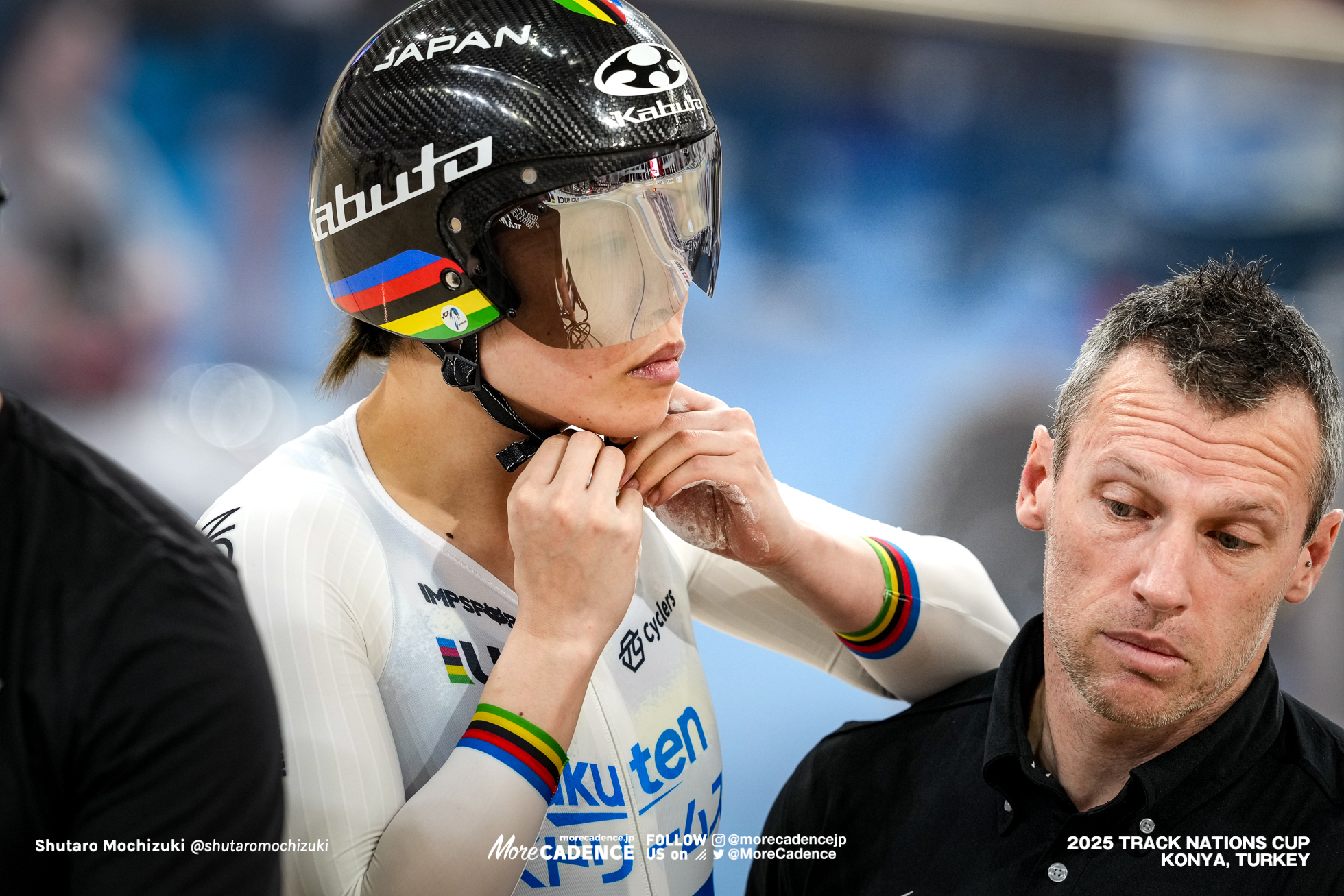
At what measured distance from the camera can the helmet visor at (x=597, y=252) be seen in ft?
5.63

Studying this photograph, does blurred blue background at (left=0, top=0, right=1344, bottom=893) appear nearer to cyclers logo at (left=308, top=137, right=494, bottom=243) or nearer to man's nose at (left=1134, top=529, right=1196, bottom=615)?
man's nose at (left=1134, top=529, right=1196, bottom=615)

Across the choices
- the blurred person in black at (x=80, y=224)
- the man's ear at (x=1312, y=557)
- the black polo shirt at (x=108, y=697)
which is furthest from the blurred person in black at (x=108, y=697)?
the blurred person in black at (x=80, y=224)

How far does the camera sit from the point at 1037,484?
6.67 feet

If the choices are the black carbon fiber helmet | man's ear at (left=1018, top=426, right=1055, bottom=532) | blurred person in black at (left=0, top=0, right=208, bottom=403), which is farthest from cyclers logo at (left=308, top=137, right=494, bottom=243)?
blurred person in black at (left=0, top=0, right=208, bottom=403)

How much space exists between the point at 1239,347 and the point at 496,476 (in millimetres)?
1192

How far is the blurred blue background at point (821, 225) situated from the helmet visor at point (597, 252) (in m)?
2.20

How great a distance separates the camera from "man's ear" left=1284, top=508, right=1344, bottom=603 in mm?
1777

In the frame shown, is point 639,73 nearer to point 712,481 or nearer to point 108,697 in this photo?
point 712,481

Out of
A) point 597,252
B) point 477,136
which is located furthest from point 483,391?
point 477,136

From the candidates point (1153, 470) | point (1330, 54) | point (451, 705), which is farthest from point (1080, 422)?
point (1330, 54)

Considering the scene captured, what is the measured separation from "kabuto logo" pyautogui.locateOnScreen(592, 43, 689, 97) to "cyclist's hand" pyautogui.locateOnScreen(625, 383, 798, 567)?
512mm

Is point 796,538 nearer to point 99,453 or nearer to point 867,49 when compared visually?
point 99,453

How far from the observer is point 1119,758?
6.01ft

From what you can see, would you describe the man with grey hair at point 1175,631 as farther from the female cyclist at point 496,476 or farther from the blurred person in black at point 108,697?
the blurred person in black at point 108,697
